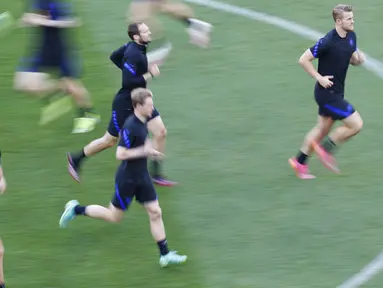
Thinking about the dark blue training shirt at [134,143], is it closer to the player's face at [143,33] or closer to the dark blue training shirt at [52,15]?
the player's face at [143,33]

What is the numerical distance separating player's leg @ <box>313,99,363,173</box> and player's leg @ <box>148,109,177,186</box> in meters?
1.93

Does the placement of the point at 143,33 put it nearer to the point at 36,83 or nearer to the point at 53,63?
the point at 53,63

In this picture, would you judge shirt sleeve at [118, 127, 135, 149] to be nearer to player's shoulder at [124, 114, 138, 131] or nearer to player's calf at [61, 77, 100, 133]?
player's shoulder at [124, 114, 138, 131]

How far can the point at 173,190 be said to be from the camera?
452 inches

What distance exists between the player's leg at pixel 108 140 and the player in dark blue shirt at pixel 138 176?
1.17 m

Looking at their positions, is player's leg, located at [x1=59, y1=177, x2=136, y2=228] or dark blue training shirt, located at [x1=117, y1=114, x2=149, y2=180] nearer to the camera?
dark blue training shirt, located at [x1=117, y1=114, x2=149, y2=180]

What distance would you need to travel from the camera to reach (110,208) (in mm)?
10172

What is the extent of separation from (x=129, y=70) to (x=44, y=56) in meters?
2.07

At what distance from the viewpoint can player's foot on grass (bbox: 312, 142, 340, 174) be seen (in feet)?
38.1

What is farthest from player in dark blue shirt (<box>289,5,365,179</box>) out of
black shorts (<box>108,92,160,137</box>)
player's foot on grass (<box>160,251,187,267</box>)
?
player's foot on grass (<box>160,251,187,267</box>)

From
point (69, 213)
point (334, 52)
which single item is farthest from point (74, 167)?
point (334, 52)

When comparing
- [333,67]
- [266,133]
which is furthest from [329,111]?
[266,133]

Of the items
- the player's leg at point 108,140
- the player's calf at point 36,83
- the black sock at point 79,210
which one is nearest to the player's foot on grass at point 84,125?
the player's calf at point 36,83

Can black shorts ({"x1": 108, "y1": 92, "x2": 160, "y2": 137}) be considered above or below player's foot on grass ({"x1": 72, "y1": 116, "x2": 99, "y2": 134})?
above
